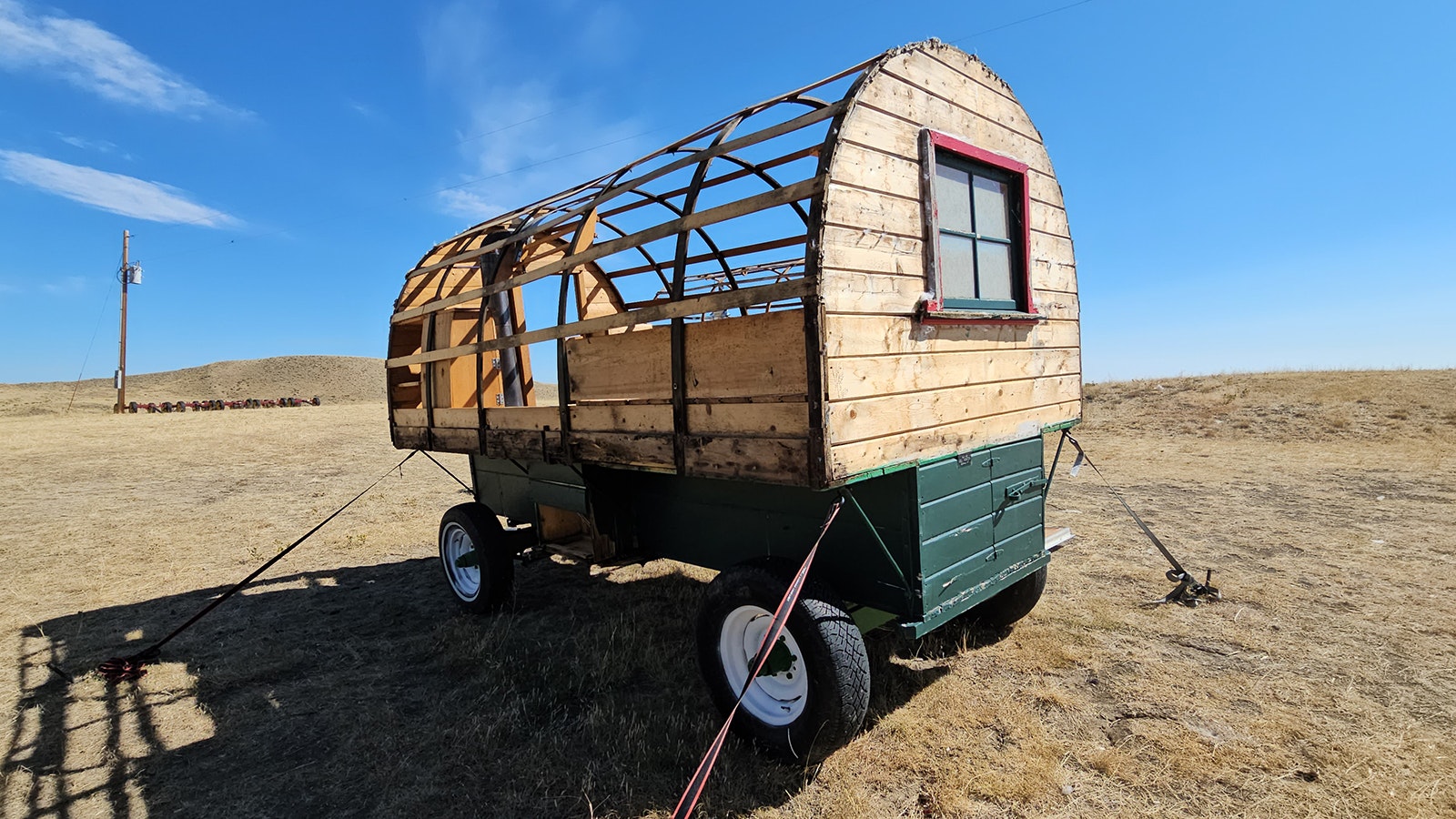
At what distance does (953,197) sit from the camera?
3980 mm

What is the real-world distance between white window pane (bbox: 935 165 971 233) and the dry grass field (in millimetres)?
2780

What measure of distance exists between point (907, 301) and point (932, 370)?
1.38 ft

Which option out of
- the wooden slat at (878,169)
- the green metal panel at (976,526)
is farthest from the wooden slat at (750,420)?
the wooden slat at (878,169)

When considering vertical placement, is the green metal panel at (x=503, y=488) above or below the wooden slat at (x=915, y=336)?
below

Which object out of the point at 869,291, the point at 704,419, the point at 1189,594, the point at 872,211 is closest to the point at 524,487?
the point at 704,419

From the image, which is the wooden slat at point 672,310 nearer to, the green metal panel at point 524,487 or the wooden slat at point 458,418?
the wooden slat at point 458,418

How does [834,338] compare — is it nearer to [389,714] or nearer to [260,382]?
[389,714]

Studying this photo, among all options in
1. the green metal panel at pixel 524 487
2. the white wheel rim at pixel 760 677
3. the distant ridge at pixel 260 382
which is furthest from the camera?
the distant ridge at pixel 260 382

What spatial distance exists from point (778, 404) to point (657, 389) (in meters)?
0.97

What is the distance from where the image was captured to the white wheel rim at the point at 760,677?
346 cm

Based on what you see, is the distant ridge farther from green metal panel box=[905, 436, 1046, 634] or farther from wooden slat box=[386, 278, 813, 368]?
green metal panel box=[905, 436, 1046, 634]

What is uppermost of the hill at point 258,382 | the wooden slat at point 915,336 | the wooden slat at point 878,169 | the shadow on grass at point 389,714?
the hill at point 258,382

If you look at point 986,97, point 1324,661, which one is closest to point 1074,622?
point 1324,661

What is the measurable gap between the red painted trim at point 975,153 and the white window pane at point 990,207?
114 millimetres
